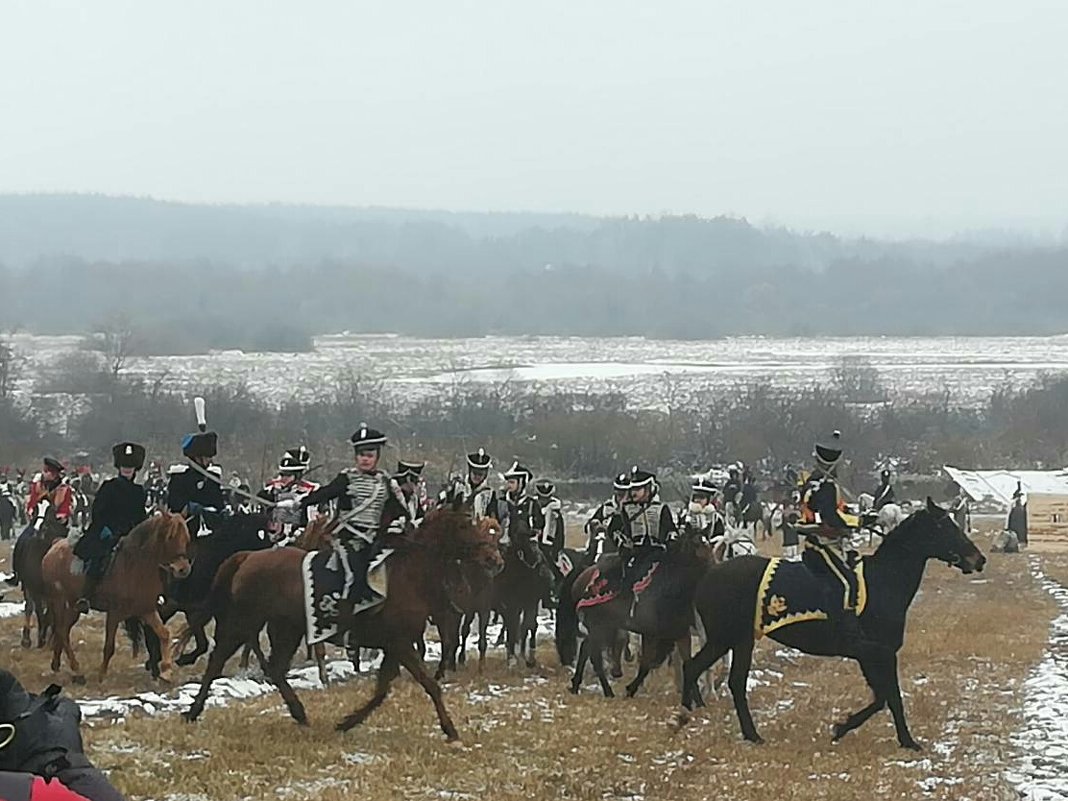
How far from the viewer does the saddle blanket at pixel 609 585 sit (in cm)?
1329

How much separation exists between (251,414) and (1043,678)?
58.7 meters

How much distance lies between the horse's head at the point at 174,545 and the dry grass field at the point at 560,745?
1.30m

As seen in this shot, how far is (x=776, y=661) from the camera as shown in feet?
55.8

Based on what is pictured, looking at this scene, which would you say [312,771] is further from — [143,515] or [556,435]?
[556,435]

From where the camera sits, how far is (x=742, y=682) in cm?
1198

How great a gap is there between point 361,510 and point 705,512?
474cm

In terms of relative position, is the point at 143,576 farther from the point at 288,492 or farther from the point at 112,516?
the point at 288,492

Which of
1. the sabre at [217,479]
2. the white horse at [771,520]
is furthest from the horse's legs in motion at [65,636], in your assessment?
the white horse at [771,520]

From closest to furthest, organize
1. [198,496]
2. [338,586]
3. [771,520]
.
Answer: [338,586] < [198,496] < [771,520]

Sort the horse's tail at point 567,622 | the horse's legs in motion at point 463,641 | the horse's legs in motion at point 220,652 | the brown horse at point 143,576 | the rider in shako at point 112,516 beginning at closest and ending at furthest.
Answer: the horse's legs in motion at point 220,652 → the brown horse at point 143,576 → the rider in shako at point 112,516 → the horse's tail at point 567,622 → the horse's legs in motion at point 463,641

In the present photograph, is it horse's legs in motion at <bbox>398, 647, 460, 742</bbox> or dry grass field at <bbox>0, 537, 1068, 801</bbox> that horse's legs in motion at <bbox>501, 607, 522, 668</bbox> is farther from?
horse's legs in motion at <bbox>398, 647, 460, 742</bbox>

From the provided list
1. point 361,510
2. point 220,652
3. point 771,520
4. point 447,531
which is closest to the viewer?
point 361,510

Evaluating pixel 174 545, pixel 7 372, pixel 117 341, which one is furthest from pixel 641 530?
pixel 117 341

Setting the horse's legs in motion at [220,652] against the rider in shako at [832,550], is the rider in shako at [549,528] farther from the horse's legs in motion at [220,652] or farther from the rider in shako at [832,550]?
the horse's legs in motion at [220,652]
